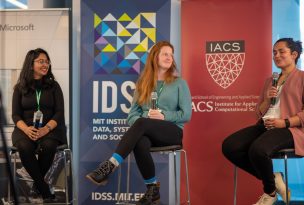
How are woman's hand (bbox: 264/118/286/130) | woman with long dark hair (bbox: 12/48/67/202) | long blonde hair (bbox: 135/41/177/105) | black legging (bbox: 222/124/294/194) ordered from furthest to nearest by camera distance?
woman with long dark hair (bbox: 12/48/67/202) → long blonde hair (bbox: 135/41/177/105) → woman's hand (bbox: 264/118/286/130) → black legging (bbox: 222/124/294/194)

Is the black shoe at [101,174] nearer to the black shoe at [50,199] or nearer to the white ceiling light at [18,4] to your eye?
the black shoe at [50,199]

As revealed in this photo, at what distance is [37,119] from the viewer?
156 inches

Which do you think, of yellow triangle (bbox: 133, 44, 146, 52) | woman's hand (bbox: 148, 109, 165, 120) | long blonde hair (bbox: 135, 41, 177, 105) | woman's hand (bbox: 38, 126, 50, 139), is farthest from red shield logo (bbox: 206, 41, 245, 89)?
woman's hand (bbox: 38, 126, 50, 139)

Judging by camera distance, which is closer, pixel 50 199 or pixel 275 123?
pixel 275 123

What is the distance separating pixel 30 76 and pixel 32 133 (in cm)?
55

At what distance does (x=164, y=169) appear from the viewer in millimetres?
4199

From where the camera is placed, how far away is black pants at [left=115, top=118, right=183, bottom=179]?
3410 mm

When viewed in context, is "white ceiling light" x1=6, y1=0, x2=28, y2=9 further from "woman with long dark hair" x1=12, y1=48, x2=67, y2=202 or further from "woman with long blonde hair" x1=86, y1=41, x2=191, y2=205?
"woman with long blonde hair" x1=86, y1=41, x2=191, y2=205

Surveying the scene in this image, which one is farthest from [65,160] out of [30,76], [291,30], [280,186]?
[291,30]

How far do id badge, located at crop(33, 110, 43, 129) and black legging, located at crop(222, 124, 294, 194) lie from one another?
1.56 meters

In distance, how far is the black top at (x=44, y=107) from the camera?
408 cm

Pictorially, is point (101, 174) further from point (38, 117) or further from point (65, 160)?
point (38, 117)

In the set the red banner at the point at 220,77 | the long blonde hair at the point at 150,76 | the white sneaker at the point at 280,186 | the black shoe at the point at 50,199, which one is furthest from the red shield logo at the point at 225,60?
the black shoe at the point at 50,199

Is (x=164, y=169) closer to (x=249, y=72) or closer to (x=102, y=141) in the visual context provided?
(x=102, y=141)
